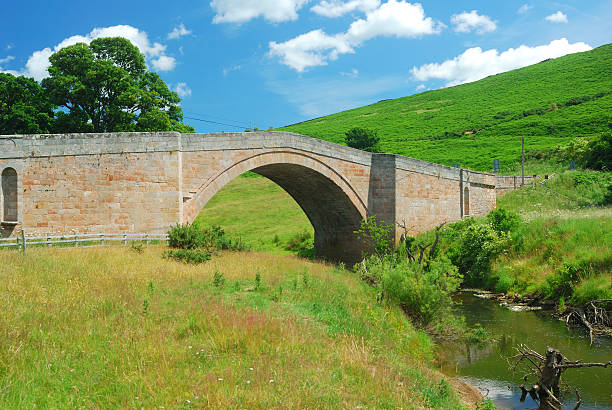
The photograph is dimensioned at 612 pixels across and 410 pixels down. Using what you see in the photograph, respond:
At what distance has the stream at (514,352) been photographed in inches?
324

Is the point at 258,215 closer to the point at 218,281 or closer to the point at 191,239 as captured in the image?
the point at 191,239

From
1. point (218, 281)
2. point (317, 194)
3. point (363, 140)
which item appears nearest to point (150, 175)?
point (218, 281)

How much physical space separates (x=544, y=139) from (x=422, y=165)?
31855mm

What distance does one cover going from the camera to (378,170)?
68.9 ft

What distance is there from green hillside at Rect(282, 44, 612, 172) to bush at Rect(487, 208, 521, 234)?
2142 centimetres

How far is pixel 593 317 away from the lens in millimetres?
12430

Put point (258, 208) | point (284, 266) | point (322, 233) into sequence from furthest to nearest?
point (258, 208) → point (322, 233) → point (284, 266)

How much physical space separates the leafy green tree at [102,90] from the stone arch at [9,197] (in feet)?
39.4

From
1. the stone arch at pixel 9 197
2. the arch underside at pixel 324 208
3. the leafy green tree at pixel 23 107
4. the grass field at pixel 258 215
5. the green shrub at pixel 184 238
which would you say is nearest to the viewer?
the stone arch at pixel 9 197

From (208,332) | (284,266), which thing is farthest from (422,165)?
(208,332)

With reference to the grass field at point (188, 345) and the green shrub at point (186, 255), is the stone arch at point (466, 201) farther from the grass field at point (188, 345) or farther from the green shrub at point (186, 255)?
the green shrub at point (186, 255)

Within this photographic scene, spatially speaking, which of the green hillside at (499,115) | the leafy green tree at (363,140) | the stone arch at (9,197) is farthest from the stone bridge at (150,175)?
the leafy green tree at (363,140)

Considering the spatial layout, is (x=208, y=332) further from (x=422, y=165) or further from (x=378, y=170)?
(x=422, y=165)

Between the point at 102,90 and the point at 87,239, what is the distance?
1494 centimetres
